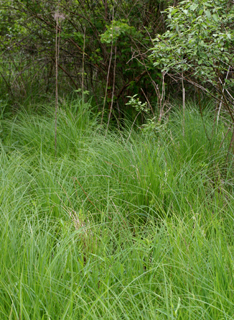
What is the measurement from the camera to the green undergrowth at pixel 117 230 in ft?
4.92

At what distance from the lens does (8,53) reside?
562cm

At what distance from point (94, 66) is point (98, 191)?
309cm

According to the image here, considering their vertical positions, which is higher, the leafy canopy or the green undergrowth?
the leafy canopy

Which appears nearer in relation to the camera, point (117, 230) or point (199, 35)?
point (117, 230)

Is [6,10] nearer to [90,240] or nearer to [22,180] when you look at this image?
[22,180]

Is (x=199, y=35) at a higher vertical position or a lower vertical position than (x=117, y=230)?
higher

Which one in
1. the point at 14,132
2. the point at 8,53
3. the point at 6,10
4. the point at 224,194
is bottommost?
the point at 14,132

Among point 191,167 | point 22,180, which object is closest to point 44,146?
point 22,180

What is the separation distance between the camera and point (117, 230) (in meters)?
2.31

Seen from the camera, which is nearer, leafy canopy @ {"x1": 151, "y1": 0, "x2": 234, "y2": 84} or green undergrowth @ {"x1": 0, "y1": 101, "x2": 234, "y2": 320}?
green undergrowth @ {"x1": 0, "y1": 101, "x2": 234, "y2": 320}

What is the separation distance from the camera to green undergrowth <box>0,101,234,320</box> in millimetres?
1501

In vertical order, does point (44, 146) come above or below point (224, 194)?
below

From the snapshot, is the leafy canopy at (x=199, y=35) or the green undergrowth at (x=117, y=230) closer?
the green undergrowth at (x=117, y=230)

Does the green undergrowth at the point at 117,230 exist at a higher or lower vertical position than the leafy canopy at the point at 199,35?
lower
